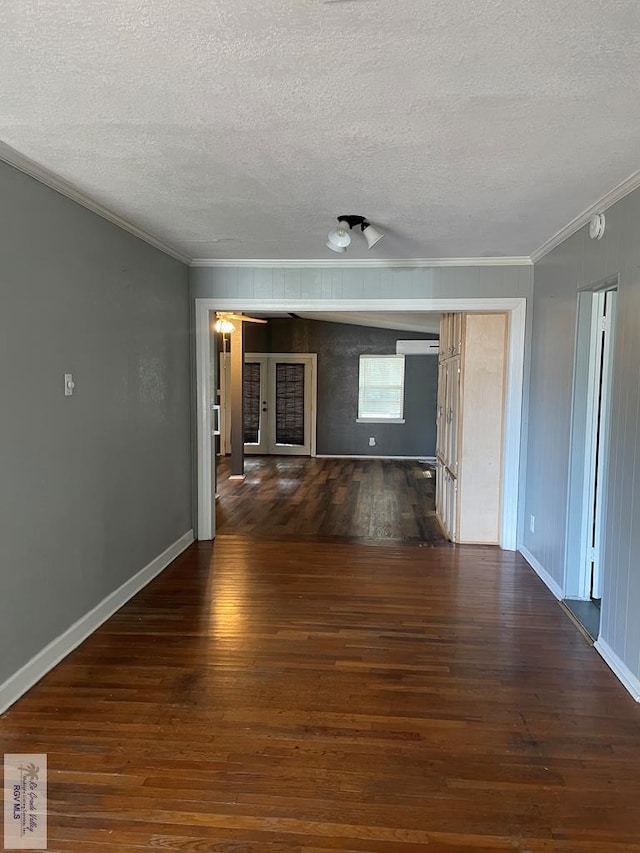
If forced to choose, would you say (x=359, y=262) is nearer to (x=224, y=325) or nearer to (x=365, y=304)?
(x=365, y=304)

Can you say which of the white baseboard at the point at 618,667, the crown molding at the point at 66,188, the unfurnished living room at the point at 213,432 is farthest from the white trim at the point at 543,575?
the crown molding at the point at 66,188

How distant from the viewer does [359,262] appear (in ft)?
15.3

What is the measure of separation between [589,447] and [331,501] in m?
3.66

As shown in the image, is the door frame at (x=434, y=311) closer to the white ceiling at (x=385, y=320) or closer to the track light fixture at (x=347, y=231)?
the track light fixture at (x=347, y=231)

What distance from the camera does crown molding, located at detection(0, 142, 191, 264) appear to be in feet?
7.98

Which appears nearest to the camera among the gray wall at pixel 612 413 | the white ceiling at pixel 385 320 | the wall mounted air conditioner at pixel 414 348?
the gray wall at pixel 612 413

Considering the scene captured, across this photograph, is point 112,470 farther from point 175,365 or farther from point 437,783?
point 437,783

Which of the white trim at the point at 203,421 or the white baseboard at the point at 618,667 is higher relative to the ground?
the white trim at the point at 203,421

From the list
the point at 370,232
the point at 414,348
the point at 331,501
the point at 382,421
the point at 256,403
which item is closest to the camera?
the point at 370,232

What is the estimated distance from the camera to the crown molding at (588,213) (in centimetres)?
271

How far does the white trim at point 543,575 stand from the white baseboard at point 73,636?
279 centimetres
